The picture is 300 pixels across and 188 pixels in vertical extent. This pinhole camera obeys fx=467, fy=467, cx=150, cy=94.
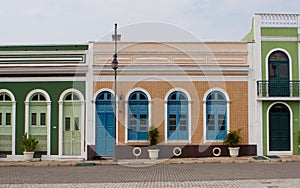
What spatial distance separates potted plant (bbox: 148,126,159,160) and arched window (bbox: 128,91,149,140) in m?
0.44

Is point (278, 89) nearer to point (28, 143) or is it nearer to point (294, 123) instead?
point (294, 123)

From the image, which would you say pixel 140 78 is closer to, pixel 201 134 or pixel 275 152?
pixel 201 134

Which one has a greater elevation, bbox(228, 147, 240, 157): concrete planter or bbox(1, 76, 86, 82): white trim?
bbox(1, 76, 86, 82): white trim

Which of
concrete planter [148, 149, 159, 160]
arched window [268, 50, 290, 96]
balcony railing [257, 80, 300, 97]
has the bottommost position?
concrete planter [148, 149, 159, 160]

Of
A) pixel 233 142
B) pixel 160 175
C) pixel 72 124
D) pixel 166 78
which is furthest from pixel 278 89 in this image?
pixel 72 124

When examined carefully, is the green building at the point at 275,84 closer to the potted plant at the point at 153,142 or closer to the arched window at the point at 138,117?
the potted plant at the point at 153,142

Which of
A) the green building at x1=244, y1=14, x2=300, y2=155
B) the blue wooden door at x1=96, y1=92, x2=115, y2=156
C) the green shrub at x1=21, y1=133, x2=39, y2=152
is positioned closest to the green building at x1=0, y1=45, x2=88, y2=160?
the green shrub at x1=21, y1=133, x2=39, y2=152

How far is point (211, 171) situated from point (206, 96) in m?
5.61

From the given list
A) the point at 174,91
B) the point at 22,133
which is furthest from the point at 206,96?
the point at 22,133

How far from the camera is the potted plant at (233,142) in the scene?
20.1m

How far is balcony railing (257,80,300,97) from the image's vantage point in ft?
67.6

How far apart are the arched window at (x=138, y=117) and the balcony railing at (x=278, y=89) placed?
507cm

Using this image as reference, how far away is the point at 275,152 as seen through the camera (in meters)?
20.5

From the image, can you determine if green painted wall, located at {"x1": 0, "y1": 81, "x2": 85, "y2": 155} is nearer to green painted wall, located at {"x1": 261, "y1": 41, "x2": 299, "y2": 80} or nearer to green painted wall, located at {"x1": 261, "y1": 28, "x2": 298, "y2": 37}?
green painted wall, located at {"x1": 261, "y1": 41, "x2": 299, "y2": 80}
